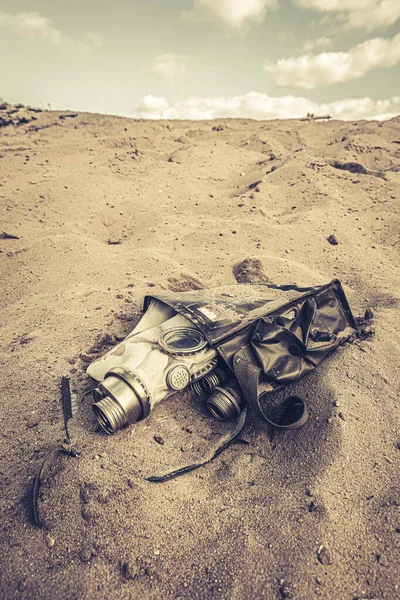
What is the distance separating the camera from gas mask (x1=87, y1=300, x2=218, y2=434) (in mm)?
1948

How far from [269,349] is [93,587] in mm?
1531

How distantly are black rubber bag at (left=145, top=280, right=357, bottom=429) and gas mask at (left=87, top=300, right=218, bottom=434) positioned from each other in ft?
→ 0.37

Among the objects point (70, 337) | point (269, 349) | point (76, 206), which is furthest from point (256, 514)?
point (76, 206)

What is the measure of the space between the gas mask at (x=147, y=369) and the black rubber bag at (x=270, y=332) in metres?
0.11

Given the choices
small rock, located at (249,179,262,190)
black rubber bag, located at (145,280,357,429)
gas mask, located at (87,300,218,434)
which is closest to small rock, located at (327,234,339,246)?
black rubber bag, located at (145,280,357,429)

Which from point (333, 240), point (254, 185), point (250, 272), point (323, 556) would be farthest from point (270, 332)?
point (254, 185)

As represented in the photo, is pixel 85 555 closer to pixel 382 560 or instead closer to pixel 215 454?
pixel 215 454

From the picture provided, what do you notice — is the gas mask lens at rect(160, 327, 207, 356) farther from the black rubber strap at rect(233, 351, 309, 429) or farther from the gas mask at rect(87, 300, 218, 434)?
the black rubber strap at rect(233, 351, 309, 429)

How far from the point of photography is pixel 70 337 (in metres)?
2.94

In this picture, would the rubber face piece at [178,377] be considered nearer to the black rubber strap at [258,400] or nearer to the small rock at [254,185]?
the black rubber strap at [258,400]

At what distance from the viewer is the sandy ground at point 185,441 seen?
1543 millimetres

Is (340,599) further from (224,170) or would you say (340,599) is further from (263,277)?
(224,170)

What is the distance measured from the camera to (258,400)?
2.03 metres

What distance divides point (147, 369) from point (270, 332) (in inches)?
34.0
